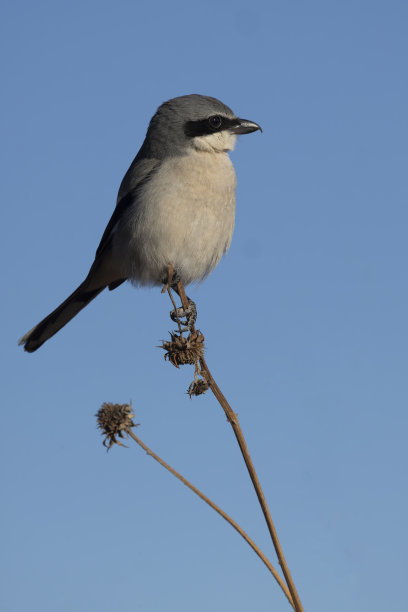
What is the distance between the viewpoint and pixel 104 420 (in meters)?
3.27

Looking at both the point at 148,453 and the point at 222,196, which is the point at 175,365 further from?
the point at 222,196

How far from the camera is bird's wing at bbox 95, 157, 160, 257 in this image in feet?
19.0

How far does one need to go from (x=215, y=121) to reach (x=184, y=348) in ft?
8.92

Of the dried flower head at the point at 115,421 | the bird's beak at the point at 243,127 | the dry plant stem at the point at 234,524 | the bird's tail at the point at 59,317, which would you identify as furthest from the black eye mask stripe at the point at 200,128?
the dry plant stem at the point at 234,524

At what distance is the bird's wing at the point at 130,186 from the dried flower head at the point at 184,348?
89.0 inches

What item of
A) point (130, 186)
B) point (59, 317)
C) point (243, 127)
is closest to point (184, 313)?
point (130, 186)

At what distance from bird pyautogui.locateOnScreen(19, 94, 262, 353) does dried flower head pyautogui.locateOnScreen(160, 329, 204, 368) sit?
1.73 metres

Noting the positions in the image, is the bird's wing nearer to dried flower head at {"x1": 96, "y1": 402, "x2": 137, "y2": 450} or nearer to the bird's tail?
the bird's tail

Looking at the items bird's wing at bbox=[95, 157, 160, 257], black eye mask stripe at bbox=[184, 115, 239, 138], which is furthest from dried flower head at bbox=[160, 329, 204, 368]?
black eye mask stripe at bbox=[184, 115, 239, 138]

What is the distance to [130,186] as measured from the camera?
19.4 feet

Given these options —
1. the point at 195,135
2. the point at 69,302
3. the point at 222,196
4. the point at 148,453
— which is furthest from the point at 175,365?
the point at 69,302

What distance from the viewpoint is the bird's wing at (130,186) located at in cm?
579

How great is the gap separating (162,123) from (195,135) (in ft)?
1.19

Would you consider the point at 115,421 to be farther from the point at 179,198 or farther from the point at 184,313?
the point at 179,198
